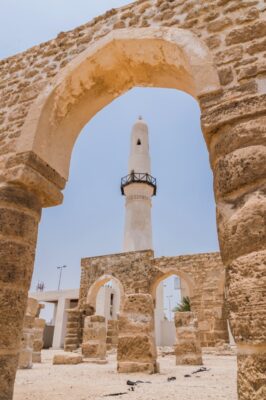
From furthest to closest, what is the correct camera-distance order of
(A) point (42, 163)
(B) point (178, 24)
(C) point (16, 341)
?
(A) point (42, 163) → (B) point (178, 24) → (C) point (16, 341)

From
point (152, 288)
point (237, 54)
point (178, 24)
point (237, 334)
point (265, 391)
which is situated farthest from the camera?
point (152, 288)

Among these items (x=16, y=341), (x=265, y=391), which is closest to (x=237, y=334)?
(x=265, y=391)

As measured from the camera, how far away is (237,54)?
106 inches

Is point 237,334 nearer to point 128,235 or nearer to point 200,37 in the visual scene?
point 200,37

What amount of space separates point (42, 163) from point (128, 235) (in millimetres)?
17167

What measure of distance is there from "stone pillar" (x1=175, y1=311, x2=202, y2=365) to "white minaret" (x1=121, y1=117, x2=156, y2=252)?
11.1 meters

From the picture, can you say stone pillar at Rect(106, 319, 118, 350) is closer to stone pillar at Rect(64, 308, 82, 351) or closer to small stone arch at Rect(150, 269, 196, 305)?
stone pillar at Rect(64, 308, 82, 351)

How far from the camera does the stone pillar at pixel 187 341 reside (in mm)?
8023

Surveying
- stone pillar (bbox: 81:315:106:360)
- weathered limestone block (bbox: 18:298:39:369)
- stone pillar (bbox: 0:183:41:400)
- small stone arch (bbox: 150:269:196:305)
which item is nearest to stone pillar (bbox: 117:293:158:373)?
weathered limestone block (bbox: 18:298:39:369)

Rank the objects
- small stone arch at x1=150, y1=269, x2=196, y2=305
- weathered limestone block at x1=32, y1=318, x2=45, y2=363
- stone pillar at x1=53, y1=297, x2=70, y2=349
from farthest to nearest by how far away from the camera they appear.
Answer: stone pillar at x1=53, y1=297, x2=70, y2=349 < small stone arch at x1=150, y1=269, x2=196, y2=305 < weathered limestone block at x1=32, y1=318, x2=45, y2=363

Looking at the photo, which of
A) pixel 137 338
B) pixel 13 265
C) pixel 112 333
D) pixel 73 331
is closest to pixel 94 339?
pixel 137 338

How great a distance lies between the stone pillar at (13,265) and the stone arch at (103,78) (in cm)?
58

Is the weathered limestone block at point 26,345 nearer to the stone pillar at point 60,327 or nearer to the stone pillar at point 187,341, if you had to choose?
the stone pillar at point 187,341

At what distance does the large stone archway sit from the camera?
1905 mm
